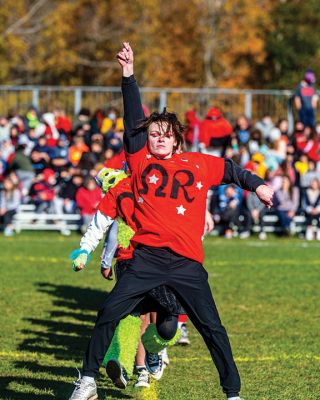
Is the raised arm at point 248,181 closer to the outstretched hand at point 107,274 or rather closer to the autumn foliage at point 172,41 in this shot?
the outstretched hand at point 107,274

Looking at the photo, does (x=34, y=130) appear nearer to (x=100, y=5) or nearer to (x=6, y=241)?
(x=6, y=241)

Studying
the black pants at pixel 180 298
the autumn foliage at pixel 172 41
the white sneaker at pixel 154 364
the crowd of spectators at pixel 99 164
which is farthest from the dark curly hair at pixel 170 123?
the autumn foliage at pixel 172 41

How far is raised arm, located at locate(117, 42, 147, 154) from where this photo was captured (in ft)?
25.5

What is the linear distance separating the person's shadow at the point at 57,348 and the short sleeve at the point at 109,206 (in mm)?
1354

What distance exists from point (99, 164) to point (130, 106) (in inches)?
516

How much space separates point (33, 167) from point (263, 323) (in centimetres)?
1137

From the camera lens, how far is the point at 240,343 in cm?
1063

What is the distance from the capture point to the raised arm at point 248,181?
23.9ft

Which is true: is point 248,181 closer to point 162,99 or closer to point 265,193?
point 265,193

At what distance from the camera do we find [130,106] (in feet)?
25.8

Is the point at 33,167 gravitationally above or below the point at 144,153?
below

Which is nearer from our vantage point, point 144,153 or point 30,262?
point 144,153

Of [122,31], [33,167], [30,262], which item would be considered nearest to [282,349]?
[30,262]

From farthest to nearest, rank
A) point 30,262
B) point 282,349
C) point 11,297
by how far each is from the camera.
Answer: point 30,262
point 11,297
point 282,349
